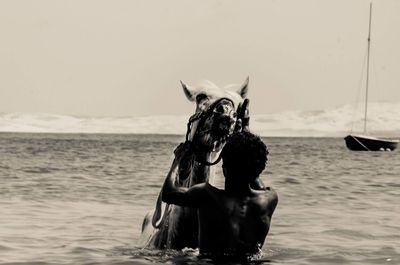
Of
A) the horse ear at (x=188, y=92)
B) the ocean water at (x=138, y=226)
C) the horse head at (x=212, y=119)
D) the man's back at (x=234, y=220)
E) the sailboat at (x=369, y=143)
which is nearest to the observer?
Answer: the man's back at (x=234, y=220)

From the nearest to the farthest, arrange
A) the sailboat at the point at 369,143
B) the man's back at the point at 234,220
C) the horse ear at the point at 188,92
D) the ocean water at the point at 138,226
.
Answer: the man's back at the point at 234,220 → the horse ear at the point at 188,92 → the ocean water at the point at 138,226 → the sailboat at the point at 369,143

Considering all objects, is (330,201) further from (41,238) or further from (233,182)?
(233,182)

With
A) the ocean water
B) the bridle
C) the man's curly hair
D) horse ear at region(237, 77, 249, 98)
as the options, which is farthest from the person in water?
horse ear at region(237, 77, 249, 98)

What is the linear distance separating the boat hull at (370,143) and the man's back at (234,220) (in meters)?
70.6

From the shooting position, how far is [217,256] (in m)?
7.67

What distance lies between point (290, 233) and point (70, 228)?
11.1 feet

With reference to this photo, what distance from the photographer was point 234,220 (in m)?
7.47

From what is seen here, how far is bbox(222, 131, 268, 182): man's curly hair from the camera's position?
23.3ft

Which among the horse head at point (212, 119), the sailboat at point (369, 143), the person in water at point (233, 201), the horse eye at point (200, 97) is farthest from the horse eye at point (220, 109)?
the sailboat at point (369, 143)

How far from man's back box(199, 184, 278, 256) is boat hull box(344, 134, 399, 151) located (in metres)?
70.6

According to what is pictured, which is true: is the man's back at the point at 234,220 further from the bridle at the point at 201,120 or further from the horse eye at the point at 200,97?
the horse eye at the point at 200,97

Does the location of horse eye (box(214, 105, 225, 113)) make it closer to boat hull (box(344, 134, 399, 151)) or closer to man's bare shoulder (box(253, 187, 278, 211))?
man's bare shoulder (box(253, 187, 278, 211))

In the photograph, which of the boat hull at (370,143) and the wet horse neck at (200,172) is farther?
the boat hull at (370,143)

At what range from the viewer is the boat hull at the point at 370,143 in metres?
76.9
